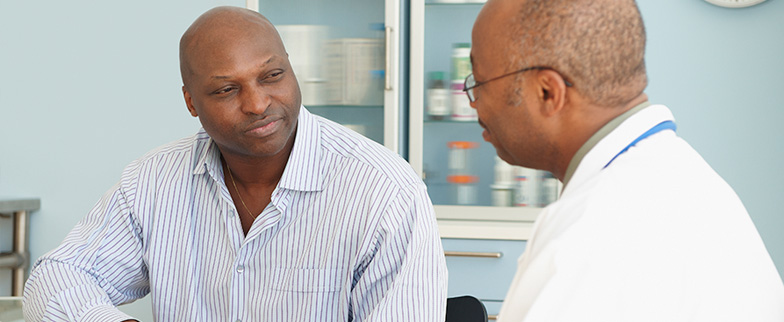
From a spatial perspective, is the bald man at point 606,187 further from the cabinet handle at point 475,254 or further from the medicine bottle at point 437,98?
the medicine bottle at point 437,98

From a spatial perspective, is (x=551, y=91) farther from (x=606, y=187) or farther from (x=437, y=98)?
(x=437, y=98)

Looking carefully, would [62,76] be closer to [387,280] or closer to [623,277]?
[387,280]

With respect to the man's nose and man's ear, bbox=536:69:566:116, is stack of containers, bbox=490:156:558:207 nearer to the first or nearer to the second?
the man's nose

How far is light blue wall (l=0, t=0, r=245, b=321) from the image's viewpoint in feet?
9.19

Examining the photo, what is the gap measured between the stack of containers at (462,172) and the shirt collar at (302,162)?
140 centimetres

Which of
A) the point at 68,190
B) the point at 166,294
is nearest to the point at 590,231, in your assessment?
the point at 166,294

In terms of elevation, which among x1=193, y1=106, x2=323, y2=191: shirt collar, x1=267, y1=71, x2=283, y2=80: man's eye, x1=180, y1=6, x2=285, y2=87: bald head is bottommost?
x1=193, y1=106, x2=323, y2=191: shirt collar

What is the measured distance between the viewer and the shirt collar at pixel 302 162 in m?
1.34

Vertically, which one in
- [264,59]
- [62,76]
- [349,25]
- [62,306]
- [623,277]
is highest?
[349,25]

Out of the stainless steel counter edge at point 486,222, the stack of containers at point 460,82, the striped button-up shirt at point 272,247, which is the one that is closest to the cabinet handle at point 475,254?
the stainless steel counter edge at point 486,222

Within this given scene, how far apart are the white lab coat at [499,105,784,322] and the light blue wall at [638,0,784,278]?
6.44ft

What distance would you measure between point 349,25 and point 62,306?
1.71 m

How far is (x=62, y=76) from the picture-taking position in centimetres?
282

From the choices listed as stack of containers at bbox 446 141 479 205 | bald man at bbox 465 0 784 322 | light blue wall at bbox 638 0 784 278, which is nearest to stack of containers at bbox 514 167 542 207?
stack of containers at bbox 446 141 479 205
